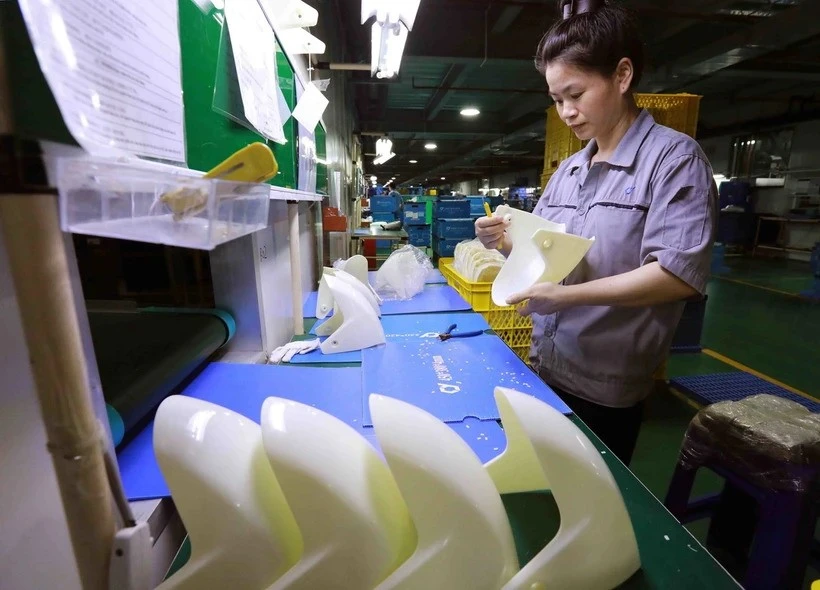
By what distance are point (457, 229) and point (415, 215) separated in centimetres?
123

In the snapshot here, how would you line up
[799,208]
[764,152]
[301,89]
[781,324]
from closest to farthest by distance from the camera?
1. [301,89]
2. [781,324]
3. [799,208]
4. [764,152]

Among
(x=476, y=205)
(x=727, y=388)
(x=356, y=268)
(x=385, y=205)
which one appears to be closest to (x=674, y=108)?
(x=727, y=388)

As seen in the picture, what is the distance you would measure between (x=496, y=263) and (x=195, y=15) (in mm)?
1598

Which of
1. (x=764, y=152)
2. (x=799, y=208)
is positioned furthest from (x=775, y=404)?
(x=764, y=152)

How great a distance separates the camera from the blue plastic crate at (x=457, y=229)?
155 inches

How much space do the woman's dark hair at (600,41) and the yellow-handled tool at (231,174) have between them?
3.15ft

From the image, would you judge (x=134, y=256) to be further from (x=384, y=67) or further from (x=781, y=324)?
(x=781, y=324)

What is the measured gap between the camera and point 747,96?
7652 mm

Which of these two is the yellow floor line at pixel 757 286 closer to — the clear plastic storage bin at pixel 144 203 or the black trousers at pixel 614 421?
the black trousers at pixel 614 421

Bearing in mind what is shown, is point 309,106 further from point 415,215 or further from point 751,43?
point 751,43

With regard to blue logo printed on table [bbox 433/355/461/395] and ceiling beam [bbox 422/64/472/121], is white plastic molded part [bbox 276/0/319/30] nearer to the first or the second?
blue logo printed on table [bbox 433/355/461/395]

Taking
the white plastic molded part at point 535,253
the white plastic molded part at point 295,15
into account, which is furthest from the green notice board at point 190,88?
the white plastic molded part at point 535,253

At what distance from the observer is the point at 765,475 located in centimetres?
108

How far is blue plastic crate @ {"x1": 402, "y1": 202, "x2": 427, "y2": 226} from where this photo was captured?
5.06 m
